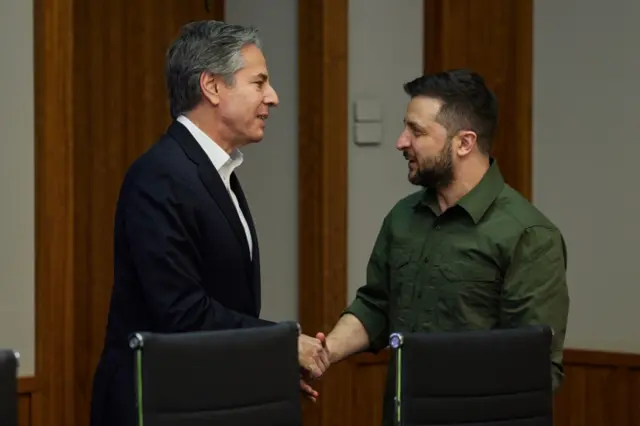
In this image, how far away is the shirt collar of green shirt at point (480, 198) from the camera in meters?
3.13

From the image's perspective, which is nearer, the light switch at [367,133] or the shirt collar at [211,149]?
the shirt collar at [211,149]

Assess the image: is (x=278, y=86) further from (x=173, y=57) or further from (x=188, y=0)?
(x=173, y=57)

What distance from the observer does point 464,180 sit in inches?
126

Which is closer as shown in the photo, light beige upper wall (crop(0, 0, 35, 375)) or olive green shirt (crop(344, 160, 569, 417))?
olive green shirt (crop(344, 160, 569, 417))

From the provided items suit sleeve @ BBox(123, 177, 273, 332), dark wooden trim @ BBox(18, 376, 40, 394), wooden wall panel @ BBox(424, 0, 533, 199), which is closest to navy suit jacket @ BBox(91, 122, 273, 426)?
suit sleeve @ BBox(123, 177, 273, 332)

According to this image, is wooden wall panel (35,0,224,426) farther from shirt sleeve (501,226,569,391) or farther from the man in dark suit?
shirt sleeve (501,226,569,391)

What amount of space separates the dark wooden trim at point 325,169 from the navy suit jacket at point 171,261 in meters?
1.96

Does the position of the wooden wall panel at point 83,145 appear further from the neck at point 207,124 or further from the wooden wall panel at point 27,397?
the neck at point 207,124

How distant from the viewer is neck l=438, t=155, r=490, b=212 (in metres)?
3.20

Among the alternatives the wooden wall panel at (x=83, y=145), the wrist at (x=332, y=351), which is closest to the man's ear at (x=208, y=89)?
the wrist at (x=332, y=351)

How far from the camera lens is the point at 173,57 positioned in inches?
119

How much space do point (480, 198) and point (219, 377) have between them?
3.03 ft

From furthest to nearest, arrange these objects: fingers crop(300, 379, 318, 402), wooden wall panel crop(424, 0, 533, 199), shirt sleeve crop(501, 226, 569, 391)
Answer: wooden wall panel crop(424, 0, 533, 199)
fingers crop(300, 379, 318, 402)
shirt sleeve crop(501, 226, 569, 391)

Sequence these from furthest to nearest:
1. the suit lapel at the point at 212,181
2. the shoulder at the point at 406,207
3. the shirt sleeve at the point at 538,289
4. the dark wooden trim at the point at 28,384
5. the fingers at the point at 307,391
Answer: the dark wooden trim at the point at 28,384
the shoulder at the point at 406,207
the fingers at the point at 307,391
the shirt sleeve at the point at 538,289
the suit lapel at the point at 212,181
